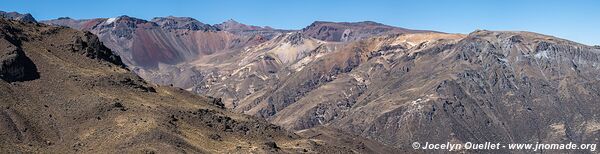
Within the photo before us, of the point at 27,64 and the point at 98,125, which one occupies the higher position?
the point at 27,64

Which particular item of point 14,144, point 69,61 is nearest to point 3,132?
point 14,144

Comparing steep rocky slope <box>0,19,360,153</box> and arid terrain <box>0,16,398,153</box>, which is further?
steep rocky slope <box>0,19,360,153</box>

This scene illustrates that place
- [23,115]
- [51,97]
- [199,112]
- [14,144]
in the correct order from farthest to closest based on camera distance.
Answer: [199,112], [51,97], [23,115], [14,144]

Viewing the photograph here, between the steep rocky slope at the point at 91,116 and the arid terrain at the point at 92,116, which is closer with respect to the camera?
the arid terrain at the point at 92,116

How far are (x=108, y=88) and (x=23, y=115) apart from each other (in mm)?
25721

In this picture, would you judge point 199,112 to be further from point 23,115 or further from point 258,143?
point 23,115

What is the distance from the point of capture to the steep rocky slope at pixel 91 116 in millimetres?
160625

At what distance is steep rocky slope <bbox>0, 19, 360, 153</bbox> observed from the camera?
527 feet

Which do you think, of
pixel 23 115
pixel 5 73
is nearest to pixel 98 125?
pixel 23 115

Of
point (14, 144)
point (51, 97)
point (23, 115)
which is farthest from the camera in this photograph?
point (51, 97)

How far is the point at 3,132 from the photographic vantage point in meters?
156

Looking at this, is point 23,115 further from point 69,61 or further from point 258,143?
point 258,143

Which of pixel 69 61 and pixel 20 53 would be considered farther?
pixel 69 61

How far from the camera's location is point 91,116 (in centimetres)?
17250
